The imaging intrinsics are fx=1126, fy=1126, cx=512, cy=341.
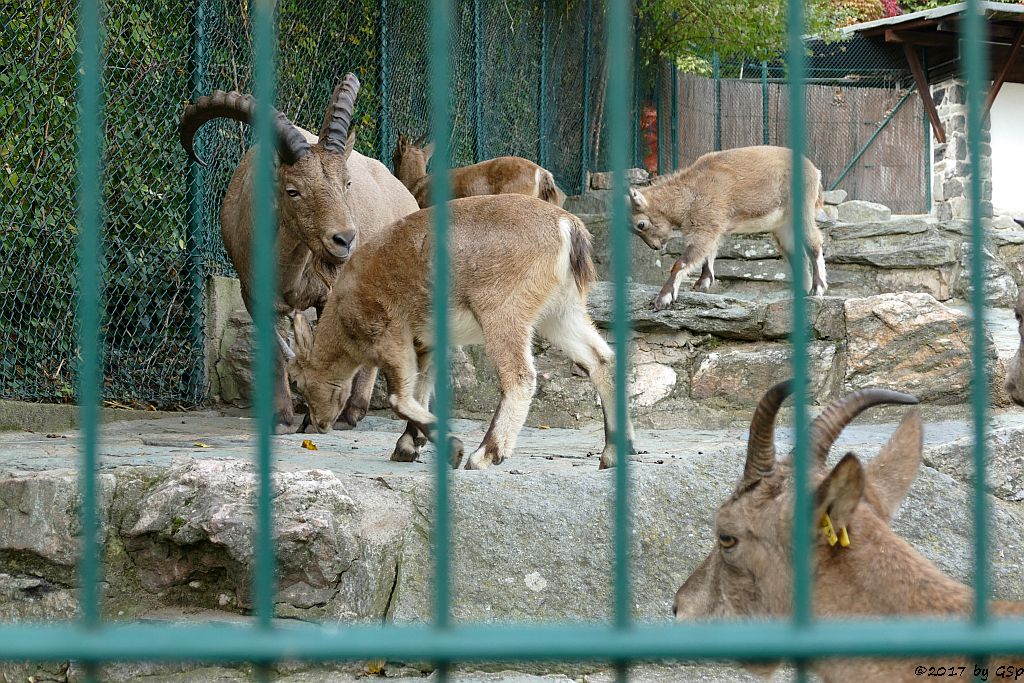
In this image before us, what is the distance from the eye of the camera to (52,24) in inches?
285

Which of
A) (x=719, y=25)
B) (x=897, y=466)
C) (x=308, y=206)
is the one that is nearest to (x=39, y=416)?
(x=308, y=206)

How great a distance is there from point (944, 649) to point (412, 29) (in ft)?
35.5

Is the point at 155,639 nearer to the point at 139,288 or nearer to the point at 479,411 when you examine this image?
the point at 479,411

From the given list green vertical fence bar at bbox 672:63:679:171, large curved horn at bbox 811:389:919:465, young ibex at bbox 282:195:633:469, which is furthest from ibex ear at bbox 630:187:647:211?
green vertical fence bar at bbox 672:63:679:171

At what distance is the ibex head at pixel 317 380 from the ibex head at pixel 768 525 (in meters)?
3.79

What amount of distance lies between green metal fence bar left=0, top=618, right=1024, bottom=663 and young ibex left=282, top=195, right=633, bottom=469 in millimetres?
4179

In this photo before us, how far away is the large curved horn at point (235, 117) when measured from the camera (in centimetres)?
704

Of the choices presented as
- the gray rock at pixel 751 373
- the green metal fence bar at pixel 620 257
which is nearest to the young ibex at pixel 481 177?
the gray rock at pixel 751 373

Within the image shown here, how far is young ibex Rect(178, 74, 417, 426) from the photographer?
23.2ft

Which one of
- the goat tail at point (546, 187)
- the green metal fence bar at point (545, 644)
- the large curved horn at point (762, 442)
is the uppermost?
the goat tail at point (546, 187)

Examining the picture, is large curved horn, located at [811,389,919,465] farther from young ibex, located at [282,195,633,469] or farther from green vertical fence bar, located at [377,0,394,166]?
green vertical fence bar, located at [377,0,394,166]

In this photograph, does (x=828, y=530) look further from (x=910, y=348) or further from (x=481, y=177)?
(x=481, y=177)

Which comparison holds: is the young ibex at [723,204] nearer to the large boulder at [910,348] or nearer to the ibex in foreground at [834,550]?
the large boulder at [910,348]

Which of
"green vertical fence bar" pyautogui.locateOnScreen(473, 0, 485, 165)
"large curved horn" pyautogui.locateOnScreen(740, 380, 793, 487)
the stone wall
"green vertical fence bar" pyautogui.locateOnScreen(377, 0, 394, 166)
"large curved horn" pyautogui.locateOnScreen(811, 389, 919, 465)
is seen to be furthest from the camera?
the stone wall
